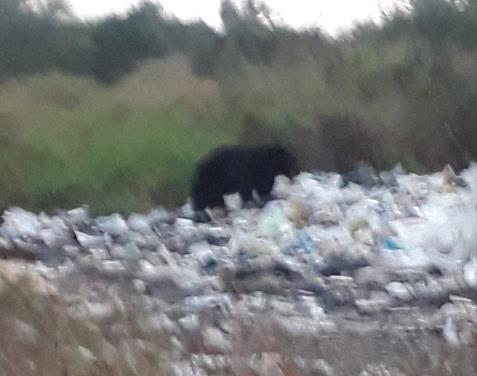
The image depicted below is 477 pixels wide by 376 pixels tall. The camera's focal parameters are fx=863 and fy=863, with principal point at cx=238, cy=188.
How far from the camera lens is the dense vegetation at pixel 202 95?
118 centimetres

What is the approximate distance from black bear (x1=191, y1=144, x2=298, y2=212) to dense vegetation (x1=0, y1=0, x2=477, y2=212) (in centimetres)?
2

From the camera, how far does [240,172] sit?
123 cm

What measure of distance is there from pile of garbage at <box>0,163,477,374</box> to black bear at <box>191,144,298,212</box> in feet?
0.06

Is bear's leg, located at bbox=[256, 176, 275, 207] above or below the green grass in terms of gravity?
below

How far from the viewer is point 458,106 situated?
46.4 inches

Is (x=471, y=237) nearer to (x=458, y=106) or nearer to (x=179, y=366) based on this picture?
(x=458, y=106)

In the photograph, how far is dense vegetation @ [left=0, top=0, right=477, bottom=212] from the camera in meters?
1.18

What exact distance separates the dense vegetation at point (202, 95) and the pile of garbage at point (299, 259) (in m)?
0.04

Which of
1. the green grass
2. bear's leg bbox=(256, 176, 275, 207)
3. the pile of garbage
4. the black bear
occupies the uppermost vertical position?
the green grass

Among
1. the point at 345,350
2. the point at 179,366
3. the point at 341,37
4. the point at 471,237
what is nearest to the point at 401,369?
the point at 345,350

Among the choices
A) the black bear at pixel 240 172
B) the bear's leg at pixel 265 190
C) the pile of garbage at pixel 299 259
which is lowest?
the pile of garbage at pixel 299 259

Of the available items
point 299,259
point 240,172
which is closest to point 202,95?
point 240,172

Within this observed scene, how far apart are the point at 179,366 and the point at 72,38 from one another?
0.49 m

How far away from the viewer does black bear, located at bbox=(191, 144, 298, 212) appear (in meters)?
1.22
